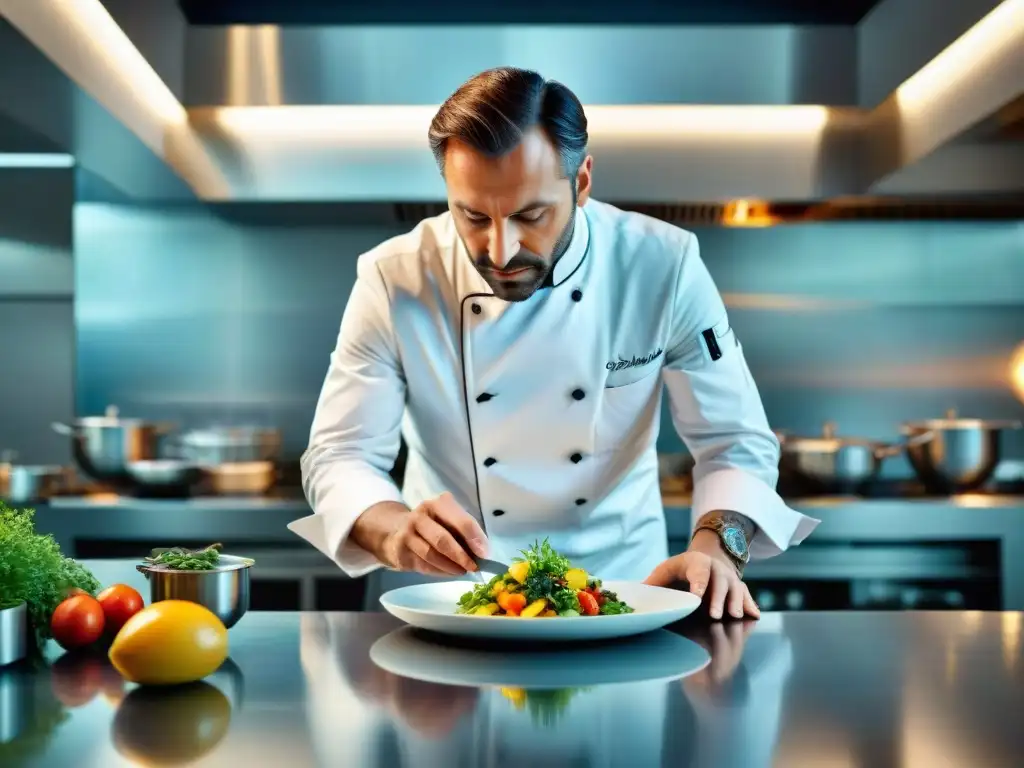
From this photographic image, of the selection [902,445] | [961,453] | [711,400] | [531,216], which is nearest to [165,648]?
[531,216]

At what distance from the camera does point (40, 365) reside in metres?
3.93

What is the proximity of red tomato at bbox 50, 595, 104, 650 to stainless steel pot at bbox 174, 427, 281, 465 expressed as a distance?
234 centimetres

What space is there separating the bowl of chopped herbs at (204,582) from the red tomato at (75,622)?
0.29 ft

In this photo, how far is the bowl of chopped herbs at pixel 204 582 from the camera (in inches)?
54.2

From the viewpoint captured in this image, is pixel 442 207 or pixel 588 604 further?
pixel 442 207

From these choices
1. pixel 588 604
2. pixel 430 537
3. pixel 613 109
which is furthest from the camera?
pixel 613 109

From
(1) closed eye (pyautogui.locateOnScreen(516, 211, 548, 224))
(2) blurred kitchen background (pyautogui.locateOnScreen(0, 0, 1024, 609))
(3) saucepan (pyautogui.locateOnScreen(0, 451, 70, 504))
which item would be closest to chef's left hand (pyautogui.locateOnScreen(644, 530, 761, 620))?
(1) closed eye (pyautogui.locateOnScreen(516, 211, 548, 224))

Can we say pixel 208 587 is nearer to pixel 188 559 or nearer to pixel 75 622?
pixel 188 559

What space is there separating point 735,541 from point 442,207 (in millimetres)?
2132

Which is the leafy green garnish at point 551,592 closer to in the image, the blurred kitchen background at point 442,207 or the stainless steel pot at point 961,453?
the blurred kitchen background at point 442,207

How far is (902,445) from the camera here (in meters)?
3.44

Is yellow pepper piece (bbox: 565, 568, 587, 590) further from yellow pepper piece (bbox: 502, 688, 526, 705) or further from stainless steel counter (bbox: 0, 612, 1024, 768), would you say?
yellow pepper piece (bbox: 502, 688, 526, 705)

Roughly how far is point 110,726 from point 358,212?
2.89 meters

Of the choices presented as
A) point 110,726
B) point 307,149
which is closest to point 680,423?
point 110,726
